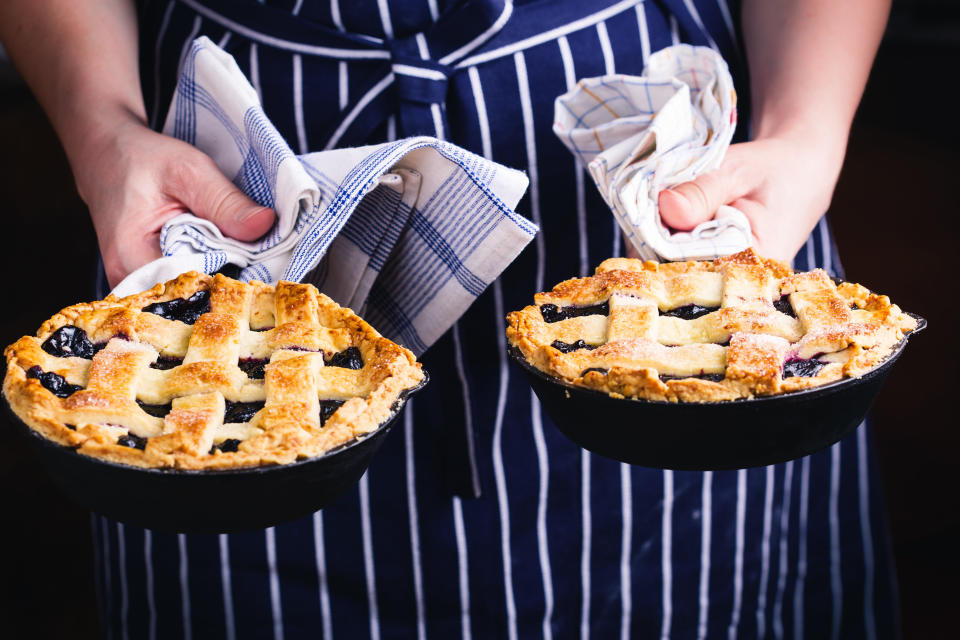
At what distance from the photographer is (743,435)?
771 mm

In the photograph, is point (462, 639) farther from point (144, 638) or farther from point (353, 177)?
point (353, 177)

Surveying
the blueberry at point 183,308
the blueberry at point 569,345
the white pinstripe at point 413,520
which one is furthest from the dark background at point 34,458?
the blueberry at point 569,345

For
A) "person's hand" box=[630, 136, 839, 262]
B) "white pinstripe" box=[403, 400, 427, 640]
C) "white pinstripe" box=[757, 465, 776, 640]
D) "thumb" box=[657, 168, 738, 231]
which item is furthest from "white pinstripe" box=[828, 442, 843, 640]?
"white pinstripe" box=[403, 400, 427, 640]

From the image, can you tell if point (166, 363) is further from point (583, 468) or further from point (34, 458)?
point (34, 458)

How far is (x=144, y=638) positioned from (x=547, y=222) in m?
0.85

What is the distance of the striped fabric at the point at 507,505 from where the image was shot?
3.67 ft

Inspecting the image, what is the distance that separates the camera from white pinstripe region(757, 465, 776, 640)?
1.36 meters

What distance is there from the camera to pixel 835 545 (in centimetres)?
145

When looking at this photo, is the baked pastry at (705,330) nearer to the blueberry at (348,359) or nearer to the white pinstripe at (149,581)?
the blueberry at (348,359)

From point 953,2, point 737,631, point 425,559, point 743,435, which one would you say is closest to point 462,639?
point 425,559

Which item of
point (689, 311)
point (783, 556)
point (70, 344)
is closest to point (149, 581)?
point (70, 344)

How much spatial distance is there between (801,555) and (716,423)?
0.82 metres

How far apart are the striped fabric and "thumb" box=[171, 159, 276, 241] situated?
0.66 ft

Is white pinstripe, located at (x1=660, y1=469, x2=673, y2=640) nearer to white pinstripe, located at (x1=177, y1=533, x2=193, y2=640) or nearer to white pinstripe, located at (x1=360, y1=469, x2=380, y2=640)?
white pinstripe, located at (x1=360, y1=469, x2=380, y2=640)
